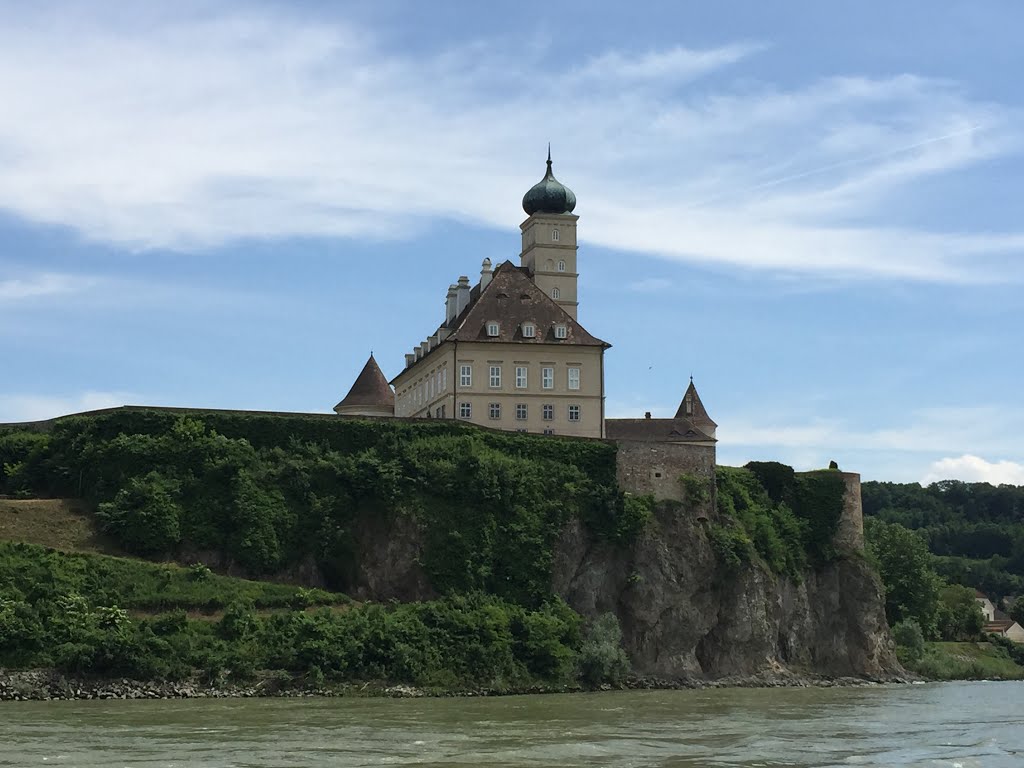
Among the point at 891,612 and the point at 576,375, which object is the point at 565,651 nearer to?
the point at 576,375

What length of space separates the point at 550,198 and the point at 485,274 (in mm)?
6111

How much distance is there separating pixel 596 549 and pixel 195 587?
820 inches

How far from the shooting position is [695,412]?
10956 cm

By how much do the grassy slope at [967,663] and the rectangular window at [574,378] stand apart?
26715mm

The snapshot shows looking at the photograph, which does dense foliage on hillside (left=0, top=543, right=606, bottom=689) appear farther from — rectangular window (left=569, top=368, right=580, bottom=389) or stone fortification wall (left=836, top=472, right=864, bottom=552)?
stone fortification wall (left=836, top=472, right=864, bottom=552)

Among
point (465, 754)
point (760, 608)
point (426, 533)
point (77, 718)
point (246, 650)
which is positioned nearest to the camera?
point (465, 754)

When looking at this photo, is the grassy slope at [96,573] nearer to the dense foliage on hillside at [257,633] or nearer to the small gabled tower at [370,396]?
the dense foliage on hillside at [257,633]

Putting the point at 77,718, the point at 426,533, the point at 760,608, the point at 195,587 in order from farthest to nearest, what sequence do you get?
the point at 760,608, the point at 426,533, the point at 195,587, the point at 77,718

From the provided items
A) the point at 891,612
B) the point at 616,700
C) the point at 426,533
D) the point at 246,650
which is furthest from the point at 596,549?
the point at 891,612

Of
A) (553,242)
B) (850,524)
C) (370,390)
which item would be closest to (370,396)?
(370,390)

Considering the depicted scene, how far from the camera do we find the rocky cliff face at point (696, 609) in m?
79.9

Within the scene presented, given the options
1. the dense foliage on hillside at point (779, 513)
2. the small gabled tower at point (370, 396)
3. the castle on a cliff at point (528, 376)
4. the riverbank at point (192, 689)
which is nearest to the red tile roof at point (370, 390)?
the small gabled tower at point (370, 396)

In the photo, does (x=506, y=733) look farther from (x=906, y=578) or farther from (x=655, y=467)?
(x=906, y=578)

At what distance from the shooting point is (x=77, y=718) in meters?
50.0
